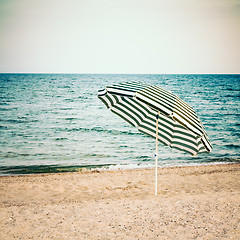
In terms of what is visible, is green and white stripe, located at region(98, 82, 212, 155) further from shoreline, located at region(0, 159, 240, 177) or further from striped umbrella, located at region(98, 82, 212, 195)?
shoreline, located at region(0, 159, 240, 177)

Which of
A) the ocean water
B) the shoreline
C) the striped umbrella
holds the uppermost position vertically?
the striped umbrella

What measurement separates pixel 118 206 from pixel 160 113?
2398 mm

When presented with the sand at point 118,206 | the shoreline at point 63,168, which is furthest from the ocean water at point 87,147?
the sand at point 118,206

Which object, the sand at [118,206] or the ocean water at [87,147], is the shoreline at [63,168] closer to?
the ocean water at [87,147]

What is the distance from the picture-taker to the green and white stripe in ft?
14.8

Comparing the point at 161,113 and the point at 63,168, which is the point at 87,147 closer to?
the point at 63,168

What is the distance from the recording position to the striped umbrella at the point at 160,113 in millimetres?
4512

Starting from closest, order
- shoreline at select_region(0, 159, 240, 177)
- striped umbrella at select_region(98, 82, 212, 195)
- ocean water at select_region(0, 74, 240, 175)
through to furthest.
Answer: striped umbrella at select_region(98, 82, 212, 195)
shoreline at select_region(0, 159, 240, 177)
ocean water at select_region(0, 74, 240, 175)

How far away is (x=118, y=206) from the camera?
5.77 meters

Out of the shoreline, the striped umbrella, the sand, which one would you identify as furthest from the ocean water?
the striped umbrella

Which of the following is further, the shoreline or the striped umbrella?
the shoreline

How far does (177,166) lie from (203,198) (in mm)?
4208

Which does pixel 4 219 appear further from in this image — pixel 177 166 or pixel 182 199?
pixel 177 166

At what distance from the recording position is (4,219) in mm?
5102
